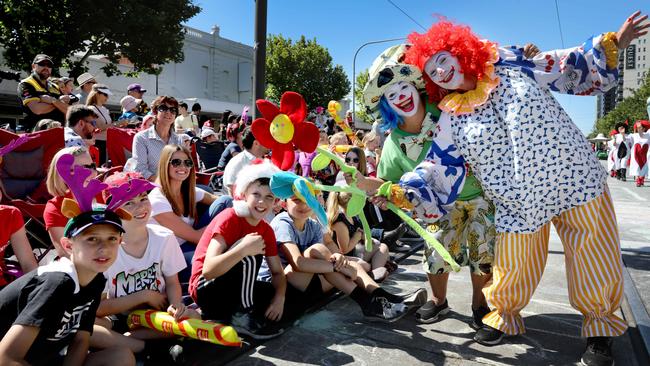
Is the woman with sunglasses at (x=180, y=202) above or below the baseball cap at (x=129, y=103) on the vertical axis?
below

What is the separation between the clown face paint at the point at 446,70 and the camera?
2588 millimetres

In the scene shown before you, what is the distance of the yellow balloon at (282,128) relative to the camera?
2.29 meters

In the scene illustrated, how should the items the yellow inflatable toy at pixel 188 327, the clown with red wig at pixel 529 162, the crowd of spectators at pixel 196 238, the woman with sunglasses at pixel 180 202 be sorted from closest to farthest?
the yellow inflatable toy at pixel 188 327, the clown with red wig at pixel 529 162, the crowd of spectators at pixel 196 238, the woman with sunglasses at pixel 180 202

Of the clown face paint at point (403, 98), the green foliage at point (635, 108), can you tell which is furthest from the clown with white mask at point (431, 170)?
the green foliage at point (635, 108)

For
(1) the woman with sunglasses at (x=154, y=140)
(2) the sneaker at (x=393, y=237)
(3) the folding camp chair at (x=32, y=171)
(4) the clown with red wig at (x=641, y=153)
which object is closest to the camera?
(3) the folding camp chair at (x=32, y=171)

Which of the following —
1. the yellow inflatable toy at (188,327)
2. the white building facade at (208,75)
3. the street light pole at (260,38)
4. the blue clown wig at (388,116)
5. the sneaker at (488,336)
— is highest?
the white building facade at (208,75)

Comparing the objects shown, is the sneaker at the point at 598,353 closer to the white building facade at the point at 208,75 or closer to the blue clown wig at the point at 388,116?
the blue clown wig at the point at 388,116

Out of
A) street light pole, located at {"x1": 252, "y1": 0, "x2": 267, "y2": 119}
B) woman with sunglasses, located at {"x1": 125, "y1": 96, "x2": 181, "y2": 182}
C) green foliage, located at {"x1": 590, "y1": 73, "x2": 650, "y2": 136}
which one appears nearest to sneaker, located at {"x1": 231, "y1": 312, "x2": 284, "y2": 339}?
woman with sunglasses, located at {"x1": 125, "y1": 96, "x2": 181, "y2": 182}

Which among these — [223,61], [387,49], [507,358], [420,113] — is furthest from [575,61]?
[223,61]

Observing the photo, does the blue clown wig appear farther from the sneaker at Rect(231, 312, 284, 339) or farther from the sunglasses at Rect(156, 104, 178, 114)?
the sunglasses at Rect(156, 104, 178, 114)

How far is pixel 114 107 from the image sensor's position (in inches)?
806

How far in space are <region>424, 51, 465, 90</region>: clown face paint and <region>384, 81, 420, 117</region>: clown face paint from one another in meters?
0.17

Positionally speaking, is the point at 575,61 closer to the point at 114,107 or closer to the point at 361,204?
the point at 361,204

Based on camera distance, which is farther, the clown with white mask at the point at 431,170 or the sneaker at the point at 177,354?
the clown with white mask at the point at 431,170
